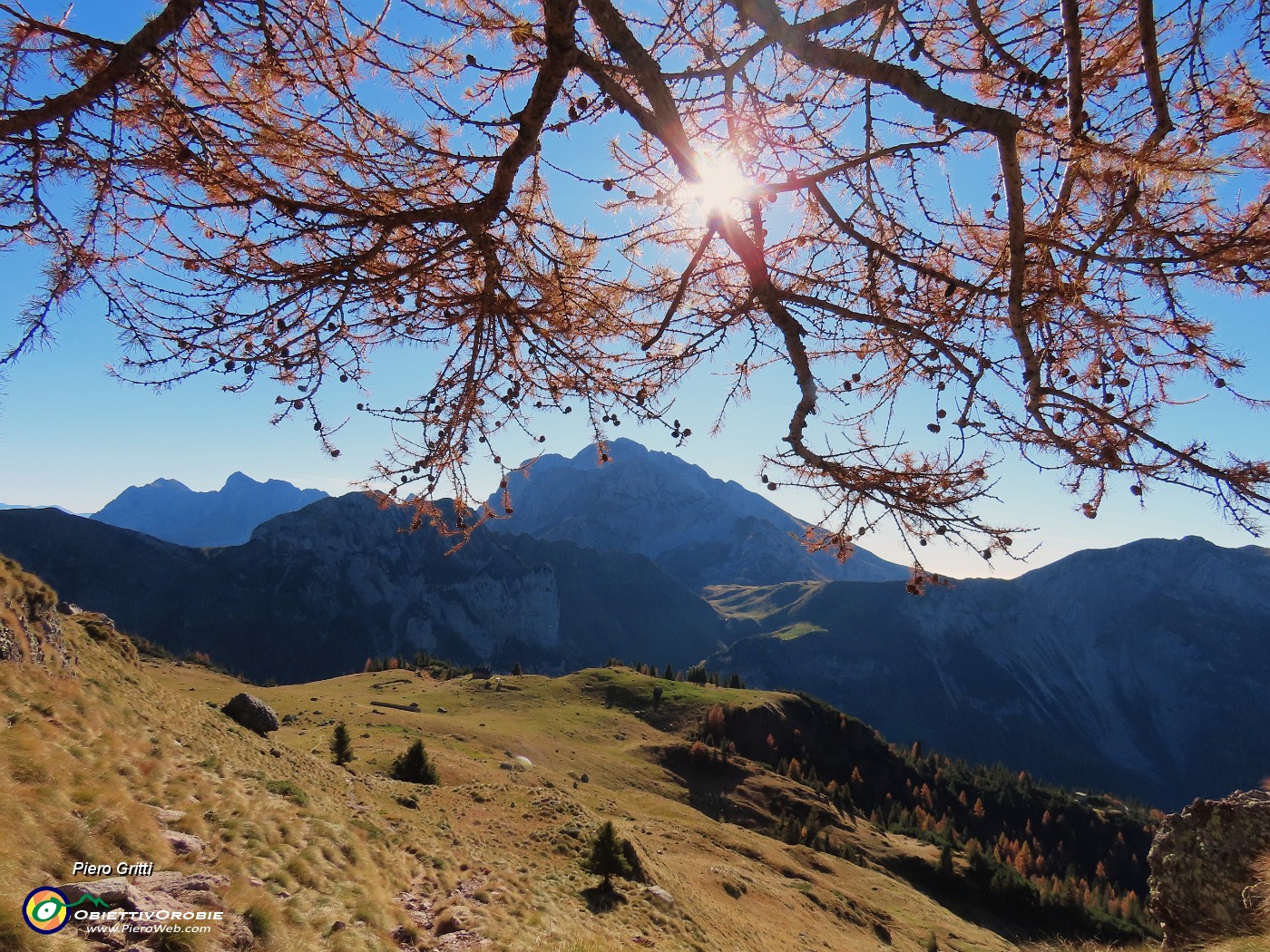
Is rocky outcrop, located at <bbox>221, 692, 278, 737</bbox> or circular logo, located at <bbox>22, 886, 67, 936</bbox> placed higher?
circular logo, located at <bbox>22, 886, 67, 936</bbox>

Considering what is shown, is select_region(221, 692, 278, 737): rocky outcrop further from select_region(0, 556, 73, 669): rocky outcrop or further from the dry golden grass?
select_region(0, 556, 73, 669): rocky outcrop

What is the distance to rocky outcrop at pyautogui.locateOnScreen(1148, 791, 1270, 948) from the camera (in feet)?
30.7

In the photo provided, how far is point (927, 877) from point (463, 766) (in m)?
59.0

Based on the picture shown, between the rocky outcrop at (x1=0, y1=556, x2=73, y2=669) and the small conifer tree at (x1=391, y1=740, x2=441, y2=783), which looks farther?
the small conifer tree at (x1=391, y1=740, x2=441, y2=783)

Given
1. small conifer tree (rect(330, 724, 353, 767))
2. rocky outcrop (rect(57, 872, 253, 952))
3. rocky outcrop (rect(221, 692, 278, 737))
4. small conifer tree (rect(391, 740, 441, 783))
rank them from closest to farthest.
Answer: rocky outcrop (rect(57, 872, 253, 952)) → rocky outcrop (rect(221, 692, 278, 737)) → small conifer tree (rect(391, 740, 441, 783)) → small conifer tree (rect(330, 724, 353, 767))

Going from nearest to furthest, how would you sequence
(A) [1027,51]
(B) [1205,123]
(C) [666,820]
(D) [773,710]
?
(B) [1205,123] → (A) [1027,51] → (C) [666,820] → (D) [773,710]

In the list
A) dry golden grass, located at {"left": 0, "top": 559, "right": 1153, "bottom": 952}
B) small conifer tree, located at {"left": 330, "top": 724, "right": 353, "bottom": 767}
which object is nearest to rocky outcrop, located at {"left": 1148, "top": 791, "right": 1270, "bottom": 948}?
dry golden grass, located at {"left": 0, "top": 559, "right": 1153, "bottom": 952}

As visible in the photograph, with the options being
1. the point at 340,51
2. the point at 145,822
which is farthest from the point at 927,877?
the point at 340,51

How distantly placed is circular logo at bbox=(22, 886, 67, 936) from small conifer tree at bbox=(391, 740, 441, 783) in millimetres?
19743

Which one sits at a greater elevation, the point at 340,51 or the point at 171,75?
the point at 340,51

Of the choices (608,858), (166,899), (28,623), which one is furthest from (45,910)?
(608,858)

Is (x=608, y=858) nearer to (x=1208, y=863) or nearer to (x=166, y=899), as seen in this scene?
(x=1208, y=863)

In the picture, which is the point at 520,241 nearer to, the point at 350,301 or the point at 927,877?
the point at 350,301

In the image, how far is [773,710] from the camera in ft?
337
